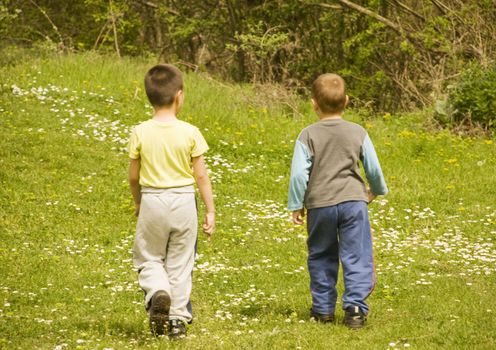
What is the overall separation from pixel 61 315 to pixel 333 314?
77.0 inches

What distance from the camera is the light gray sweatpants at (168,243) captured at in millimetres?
5070

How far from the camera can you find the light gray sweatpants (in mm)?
5070

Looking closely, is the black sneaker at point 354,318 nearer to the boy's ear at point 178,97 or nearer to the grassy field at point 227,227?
the grassy field at point 227,227

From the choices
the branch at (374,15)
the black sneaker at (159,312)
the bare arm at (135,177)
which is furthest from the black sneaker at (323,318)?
the branch at (374,15)

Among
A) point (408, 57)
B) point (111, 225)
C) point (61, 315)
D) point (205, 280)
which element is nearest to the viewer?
point (61, 315)

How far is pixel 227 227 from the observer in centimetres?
865

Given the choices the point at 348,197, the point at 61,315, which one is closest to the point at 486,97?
the point at 348,197

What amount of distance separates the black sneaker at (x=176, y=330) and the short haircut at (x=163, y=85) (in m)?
1.37

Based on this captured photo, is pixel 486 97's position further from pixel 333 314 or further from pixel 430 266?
pixel 333 314

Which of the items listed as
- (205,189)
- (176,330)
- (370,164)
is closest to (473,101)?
(370,164)

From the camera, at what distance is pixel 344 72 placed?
19297 mm

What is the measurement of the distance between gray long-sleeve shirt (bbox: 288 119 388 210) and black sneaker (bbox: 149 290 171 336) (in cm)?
107

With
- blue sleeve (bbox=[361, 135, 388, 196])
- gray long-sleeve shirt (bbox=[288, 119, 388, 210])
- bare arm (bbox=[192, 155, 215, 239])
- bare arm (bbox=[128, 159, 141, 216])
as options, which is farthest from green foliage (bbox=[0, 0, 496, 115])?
bare arm (bbox=[128, 159, 141, 216])

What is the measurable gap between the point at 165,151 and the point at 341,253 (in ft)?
4.59
